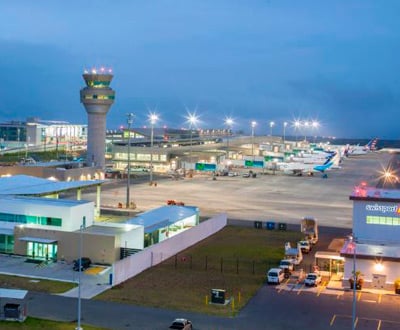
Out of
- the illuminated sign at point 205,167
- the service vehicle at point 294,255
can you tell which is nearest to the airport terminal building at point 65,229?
the service vehicle at point 294,255

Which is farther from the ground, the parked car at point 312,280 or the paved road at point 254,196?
the paved road at point 254,196

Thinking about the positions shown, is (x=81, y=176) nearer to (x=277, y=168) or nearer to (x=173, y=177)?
(x=173, y=177)

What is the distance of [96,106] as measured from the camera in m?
117

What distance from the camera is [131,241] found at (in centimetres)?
5088

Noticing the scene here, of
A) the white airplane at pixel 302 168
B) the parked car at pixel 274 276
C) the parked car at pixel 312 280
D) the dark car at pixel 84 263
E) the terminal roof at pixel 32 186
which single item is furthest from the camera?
the white airplane at pixel 302 168

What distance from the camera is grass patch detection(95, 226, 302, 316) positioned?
3775 centimetres

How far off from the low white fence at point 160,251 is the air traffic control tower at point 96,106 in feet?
189

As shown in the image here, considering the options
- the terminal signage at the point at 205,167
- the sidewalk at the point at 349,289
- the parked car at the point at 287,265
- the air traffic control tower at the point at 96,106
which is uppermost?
the air traffic control tower at the point at 96,106

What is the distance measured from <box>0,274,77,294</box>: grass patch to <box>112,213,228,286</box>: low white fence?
340 cm

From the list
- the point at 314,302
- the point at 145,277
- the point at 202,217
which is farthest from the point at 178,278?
the point at 202,217

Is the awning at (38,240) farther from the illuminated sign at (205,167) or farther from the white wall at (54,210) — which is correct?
the illuminated sign at (205,167)

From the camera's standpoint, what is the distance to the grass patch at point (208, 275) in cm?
3775

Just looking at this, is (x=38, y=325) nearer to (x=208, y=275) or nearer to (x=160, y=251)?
(x=208, y=275)

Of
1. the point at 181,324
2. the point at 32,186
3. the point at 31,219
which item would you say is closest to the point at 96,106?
the point at 32,186
